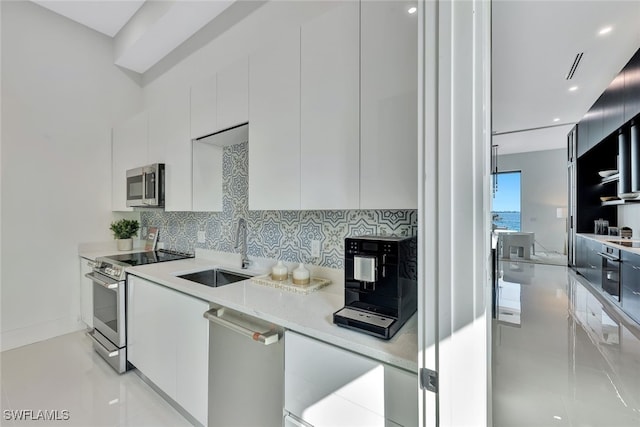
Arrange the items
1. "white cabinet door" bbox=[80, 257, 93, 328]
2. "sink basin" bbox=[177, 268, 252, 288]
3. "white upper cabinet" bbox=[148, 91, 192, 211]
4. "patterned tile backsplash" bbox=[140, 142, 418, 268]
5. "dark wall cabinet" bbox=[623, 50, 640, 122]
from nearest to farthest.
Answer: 1. "patterned tile backsplash" bbox=[140, 142, 418, 268]
2. "sink basin" bbox=[177, 268, 252, 288]
3. "white upper cabinet" bbox=[148, 91, 192, 211]
4. "white cabinet door" bbox=[80, 257, 93, 328]
5. "dark wall cabinet" bbox=[623, 50, 640, 122]

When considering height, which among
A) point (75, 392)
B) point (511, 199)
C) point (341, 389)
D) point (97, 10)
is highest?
point (97, 10)

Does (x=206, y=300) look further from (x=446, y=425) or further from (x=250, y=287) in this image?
(x=446, y=425)

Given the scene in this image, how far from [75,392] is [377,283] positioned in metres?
2.37

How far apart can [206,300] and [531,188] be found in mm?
7203

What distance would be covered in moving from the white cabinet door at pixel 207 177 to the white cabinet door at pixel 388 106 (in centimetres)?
156

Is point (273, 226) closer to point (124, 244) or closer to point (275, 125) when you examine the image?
point (275, 125)

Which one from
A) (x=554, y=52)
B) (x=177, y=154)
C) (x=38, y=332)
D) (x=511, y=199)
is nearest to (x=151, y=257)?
(x=177, y=154)

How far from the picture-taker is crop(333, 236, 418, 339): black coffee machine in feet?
3.45

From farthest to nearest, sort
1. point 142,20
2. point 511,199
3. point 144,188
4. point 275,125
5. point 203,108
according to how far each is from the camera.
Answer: point 511,199, point 142,20, point 144,188, point 203,108, point 275,125

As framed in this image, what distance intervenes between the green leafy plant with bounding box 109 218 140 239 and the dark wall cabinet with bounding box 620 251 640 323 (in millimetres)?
5469

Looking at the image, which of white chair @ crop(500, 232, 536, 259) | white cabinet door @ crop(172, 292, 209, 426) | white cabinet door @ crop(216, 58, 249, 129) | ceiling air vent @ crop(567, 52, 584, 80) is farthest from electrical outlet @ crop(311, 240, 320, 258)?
white chair @ crop(500, 232, 536, 259)

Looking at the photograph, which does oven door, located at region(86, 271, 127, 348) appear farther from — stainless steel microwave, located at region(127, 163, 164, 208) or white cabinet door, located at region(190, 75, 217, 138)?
white cabinet door, located at region(190, 75, 217, 138)

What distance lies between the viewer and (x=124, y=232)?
323 cm

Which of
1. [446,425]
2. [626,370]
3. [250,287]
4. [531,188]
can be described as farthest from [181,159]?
[531,188]
